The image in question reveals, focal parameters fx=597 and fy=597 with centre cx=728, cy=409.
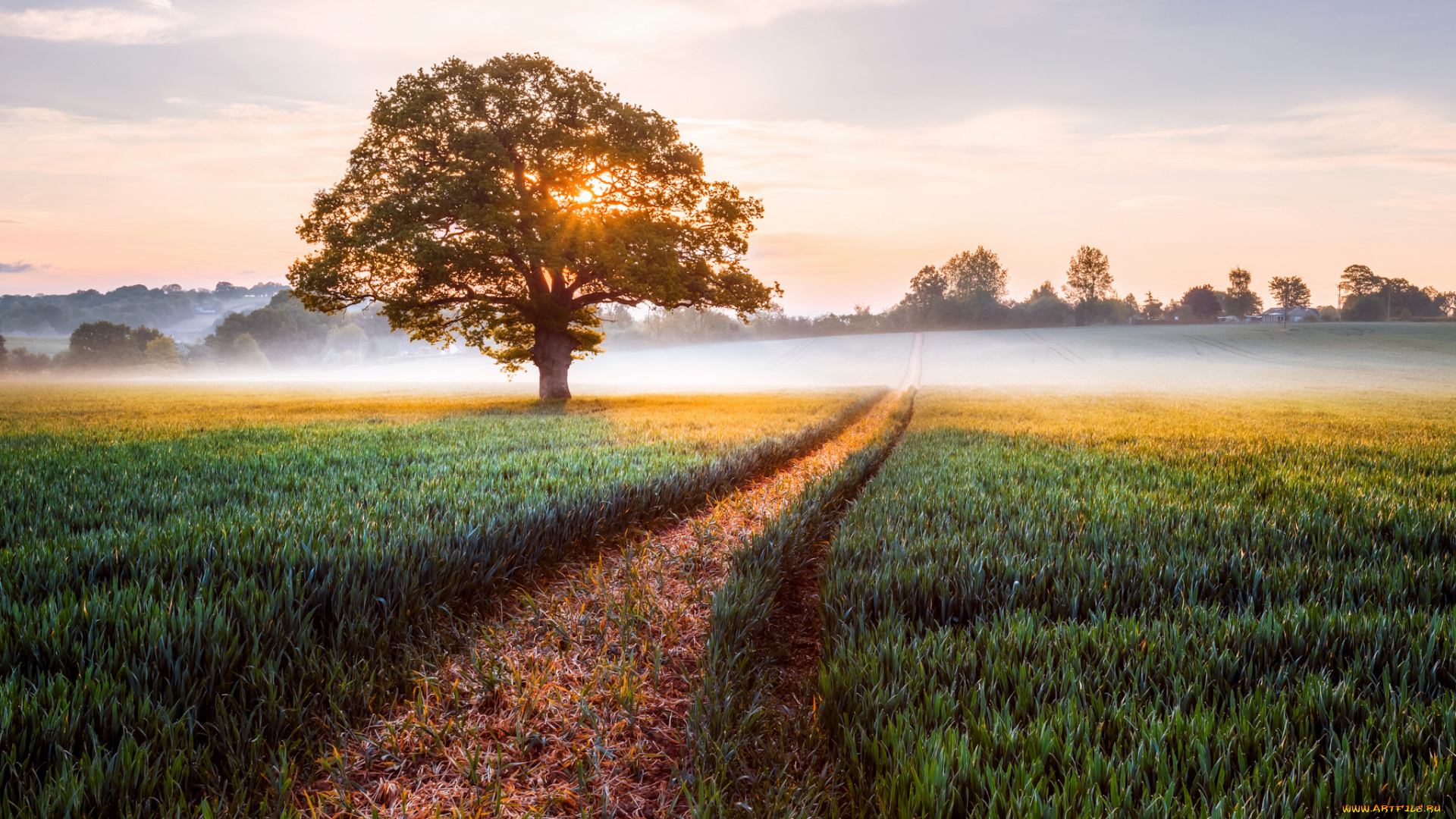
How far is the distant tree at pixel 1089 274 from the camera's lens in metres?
128

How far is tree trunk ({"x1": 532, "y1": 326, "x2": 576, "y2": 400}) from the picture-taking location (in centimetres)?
2456

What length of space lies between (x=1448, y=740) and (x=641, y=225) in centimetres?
2091

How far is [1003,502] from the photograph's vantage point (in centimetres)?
609

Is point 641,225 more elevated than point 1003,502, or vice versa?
point 641,225

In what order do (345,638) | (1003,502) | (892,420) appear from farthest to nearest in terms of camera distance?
(892,420), (1003,502), (345,638)

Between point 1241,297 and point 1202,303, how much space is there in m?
20.6

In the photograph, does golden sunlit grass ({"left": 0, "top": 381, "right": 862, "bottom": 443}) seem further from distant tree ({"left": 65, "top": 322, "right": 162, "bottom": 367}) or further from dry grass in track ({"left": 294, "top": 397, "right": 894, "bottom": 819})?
distant tree ({"left": 65, "top": 322, "right": 162, "bottom": 367})

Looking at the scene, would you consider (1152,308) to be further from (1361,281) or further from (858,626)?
(858,626)

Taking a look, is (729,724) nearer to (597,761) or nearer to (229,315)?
(597,761)

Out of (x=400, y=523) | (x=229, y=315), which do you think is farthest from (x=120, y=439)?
(x=229, y=315)

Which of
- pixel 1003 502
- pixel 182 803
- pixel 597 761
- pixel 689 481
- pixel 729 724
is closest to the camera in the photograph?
pixel 182 803

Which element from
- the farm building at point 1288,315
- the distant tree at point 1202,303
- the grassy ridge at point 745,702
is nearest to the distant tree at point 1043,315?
the distant tree at point 1202,303

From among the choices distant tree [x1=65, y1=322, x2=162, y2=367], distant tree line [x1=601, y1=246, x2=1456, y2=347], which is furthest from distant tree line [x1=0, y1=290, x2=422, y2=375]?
distant tree line [x1=601, y1=246, x2=1456, y2=347]

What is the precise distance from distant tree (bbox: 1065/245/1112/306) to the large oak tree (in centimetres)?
12963
